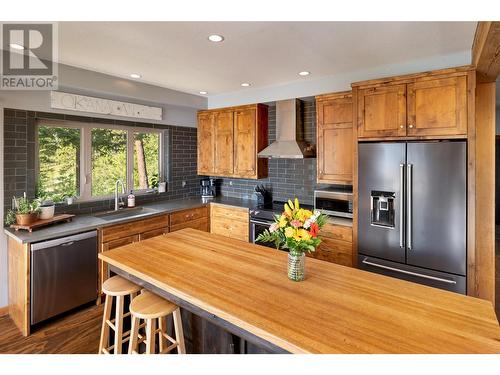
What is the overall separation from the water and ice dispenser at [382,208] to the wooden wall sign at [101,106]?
3115 millimetres

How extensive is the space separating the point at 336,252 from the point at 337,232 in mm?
222

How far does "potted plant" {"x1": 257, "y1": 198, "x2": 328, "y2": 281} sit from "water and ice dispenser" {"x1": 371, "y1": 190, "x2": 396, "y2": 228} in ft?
4.73

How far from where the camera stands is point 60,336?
8.34 ft

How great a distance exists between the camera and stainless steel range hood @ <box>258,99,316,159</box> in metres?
3.78

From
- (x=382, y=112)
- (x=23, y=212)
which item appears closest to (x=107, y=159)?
(x=23, y=212)

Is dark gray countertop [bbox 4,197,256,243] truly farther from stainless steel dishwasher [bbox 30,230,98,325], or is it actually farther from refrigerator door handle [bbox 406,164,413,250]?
refrigerator door handle [bbox 406,164,413,250]

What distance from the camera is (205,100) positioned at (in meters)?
4.75

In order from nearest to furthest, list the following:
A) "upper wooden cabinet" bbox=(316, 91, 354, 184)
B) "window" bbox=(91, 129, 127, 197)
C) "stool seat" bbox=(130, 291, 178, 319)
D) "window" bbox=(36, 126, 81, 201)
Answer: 1. "stool seat" bbox=(130, 291, 178, 319)
2. "window" bbox=(36, 126, 81, 201)
3. "upper wooden cabinet" bbox=(316, 91, 354, 184)
4. "window" bbox=(91, 129, 127, 197)

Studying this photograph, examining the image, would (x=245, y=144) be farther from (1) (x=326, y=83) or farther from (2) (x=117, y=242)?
(2) (x=117, y=242)

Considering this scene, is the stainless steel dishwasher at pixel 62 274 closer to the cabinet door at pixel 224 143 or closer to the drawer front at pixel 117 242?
the drawer front at pixel 117 242

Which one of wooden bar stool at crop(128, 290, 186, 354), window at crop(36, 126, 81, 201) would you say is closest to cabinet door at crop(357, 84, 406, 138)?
wooden bar stool at crop(128, 290, 186, 354)

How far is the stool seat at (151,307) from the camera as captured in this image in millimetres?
1643
